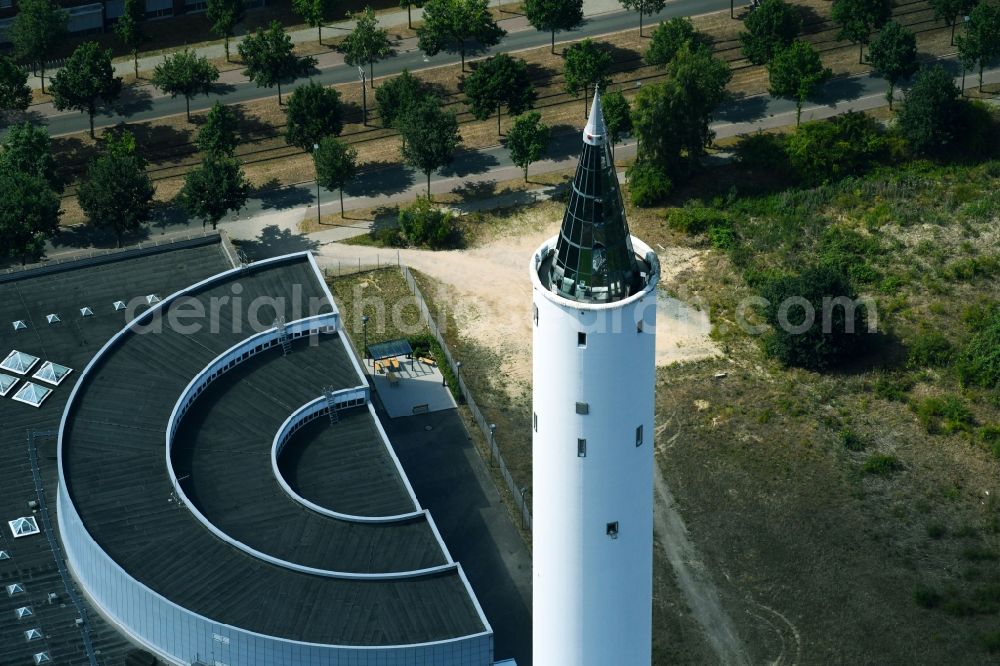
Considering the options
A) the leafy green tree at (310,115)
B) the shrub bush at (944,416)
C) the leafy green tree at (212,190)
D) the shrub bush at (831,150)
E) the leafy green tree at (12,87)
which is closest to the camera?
the shrub bush at (944,416)

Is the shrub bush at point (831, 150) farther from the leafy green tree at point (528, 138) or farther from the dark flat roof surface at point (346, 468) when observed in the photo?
the dark flat roof surface at point (346, 468)

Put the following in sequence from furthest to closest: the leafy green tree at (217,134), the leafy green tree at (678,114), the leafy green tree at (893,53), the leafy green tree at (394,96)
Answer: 1. the leafy green tree at (893,53)
2. the leafy green tree at (394,96)
3. the leafy green tree at (217,134)
4. the leafy green tree at (678,114)

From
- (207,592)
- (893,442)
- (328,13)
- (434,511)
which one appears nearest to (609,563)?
(207,592)

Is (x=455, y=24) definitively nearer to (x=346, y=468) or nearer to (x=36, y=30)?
(x=36, y=30)

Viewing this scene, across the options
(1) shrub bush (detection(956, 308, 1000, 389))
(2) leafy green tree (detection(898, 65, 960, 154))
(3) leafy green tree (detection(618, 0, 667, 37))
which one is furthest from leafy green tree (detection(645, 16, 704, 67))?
(1) shrub bush (detection(956, 308, 1000, 389))

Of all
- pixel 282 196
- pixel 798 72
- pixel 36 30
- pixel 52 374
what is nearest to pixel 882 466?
pixel 798 72

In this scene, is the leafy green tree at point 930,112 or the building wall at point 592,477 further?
the leafy green tree at point 930,112

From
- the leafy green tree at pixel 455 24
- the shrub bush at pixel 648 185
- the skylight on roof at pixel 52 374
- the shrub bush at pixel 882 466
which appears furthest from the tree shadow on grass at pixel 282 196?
the shrub bush at pixel 882 466
